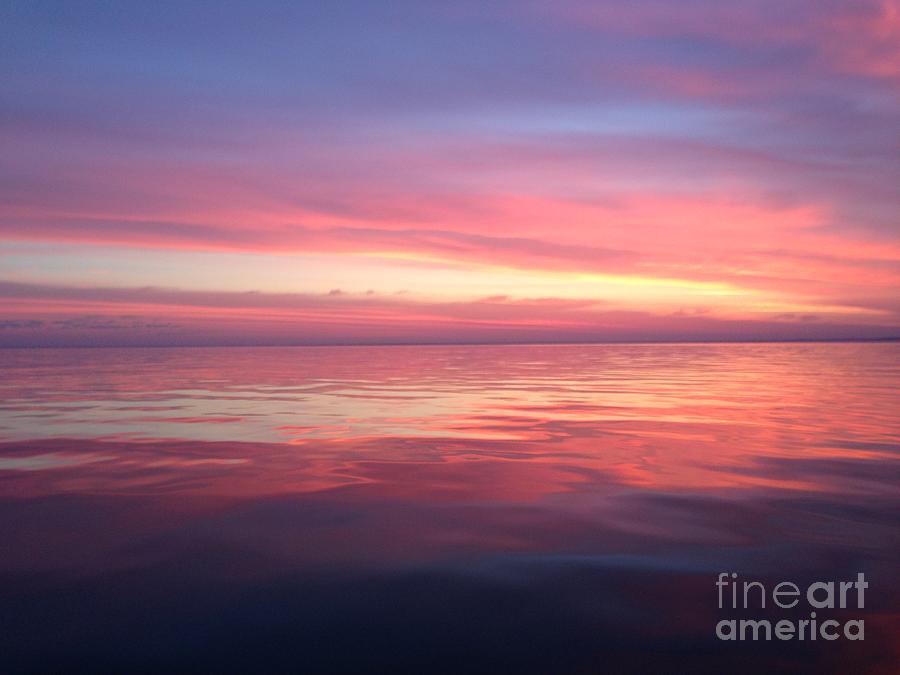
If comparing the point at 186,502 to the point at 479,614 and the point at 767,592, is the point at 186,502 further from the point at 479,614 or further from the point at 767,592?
the point at 767,592

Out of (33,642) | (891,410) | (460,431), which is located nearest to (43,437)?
(460,431)

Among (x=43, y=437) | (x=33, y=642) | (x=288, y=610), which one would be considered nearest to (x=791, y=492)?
(x=288, y=610)

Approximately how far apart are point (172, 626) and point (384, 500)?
3.09 meters

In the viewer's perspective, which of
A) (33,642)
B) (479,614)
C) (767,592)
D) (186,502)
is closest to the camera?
(33,642)

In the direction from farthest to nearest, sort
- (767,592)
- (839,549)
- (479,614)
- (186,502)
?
(186,502) → (839,549) → (767,592) → (479,614)

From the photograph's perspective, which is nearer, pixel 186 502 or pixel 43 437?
pixel 186 502

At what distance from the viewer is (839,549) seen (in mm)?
5137

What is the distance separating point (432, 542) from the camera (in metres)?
5.46

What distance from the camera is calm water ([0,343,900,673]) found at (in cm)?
Result: 369

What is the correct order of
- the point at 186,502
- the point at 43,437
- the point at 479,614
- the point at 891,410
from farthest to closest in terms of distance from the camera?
the point at 891,410 < the point at 43,437 < the point at 186,502 < the point at 479,614

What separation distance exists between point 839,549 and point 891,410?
36.4ft

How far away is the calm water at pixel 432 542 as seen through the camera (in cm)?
369

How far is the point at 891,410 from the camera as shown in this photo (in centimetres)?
1428

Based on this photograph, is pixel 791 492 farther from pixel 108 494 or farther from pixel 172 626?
pixel 108 494
